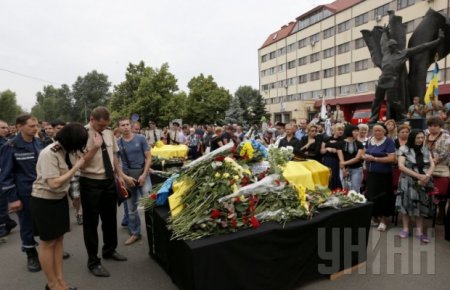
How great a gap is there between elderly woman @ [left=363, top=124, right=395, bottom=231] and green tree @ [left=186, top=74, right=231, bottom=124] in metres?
35.1

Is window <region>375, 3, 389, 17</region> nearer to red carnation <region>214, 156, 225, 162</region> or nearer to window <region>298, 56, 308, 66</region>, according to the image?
window <region>298, 56, 308, 66</region>

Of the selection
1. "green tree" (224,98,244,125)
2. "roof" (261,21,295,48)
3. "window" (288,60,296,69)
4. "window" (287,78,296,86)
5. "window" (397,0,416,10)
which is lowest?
"green tree" (224,98,244,125)

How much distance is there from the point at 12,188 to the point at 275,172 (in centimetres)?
322

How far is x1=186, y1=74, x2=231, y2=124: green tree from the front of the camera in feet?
133

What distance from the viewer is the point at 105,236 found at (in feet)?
13.3

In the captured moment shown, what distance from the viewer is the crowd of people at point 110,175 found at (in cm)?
298

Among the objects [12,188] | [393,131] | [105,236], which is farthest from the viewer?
[393,131]

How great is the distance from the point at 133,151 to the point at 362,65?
37.3m

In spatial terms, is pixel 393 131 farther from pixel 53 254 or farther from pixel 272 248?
pixel 53 254

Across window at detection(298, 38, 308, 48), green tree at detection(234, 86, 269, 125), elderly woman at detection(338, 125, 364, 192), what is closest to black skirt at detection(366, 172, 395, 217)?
elderly woman at detection(338, 125, 364, 192)

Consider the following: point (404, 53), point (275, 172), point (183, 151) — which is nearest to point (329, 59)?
point (404, 53)

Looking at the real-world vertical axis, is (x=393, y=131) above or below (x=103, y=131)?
below

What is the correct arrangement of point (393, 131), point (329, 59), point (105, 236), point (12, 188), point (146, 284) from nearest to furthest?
1. point (146, 284)
2. point (12, 188)
3. point (105, 236)
4. point (393, 131)
5. point (329, 59)

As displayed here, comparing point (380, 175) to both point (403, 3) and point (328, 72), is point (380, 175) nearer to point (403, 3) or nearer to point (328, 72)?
point (403, 3)
